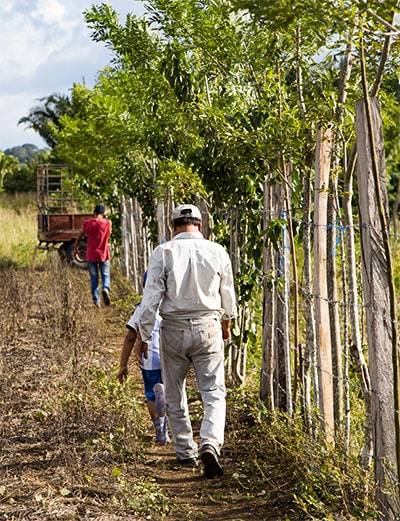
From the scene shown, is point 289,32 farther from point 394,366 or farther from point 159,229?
point 159,229

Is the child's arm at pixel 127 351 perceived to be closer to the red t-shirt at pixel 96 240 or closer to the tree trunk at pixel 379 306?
the tree trunk at pixel 379 306

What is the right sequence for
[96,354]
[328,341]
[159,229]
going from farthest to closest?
[159,229], [96,354], [328,341]

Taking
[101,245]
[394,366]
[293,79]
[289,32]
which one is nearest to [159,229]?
[101,245]

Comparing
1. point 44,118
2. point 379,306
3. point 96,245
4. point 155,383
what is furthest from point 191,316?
point 44,118

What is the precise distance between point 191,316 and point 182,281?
10.1 inches

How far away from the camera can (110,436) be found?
6461mm

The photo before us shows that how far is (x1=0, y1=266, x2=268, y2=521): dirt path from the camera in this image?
5.11 meters

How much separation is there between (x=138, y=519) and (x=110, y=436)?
1.52 meters

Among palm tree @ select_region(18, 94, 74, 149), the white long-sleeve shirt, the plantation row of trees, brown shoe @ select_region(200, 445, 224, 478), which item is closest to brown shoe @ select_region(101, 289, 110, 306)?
the plantation row of trees

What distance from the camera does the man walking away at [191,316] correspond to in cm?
595

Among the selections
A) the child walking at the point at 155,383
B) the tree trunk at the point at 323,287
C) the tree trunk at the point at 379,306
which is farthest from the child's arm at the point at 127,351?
the tree trunk at the point at 379,306

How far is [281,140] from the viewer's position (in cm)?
555

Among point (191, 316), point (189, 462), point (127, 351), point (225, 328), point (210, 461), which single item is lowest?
point (189, 462)

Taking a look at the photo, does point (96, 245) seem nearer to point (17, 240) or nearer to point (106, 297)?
point (106, 297)
